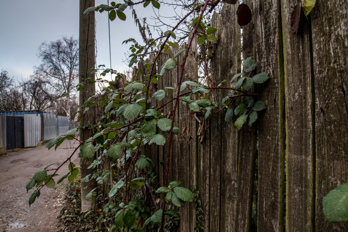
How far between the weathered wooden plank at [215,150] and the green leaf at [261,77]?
1.05ft

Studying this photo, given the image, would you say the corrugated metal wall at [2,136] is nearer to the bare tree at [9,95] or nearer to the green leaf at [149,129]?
the green leaf at [149,129]

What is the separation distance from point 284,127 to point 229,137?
322 millimetres

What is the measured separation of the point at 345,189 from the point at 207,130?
31.2 inches

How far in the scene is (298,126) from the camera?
0.70m

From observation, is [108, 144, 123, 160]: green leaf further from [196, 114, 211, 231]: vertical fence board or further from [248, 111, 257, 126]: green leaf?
[248, 111, 257, 126]: green leaf

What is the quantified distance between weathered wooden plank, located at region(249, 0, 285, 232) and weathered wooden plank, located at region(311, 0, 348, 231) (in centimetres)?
14

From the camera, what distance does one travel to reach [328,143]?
61cm

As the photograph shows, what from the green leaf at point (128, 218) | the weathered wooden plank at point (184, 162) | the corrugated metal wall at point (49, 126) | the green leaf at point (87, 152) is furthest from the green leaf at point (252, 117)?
the corrugated metal wall at point (49, 126)

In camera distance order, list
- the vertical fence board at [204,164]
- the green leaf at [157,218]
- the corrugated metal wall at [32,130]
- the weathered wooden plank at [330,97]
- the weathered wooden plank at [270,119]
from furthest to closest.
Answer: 1. the corrugated metal wall at [32,130]
2. the vertical fence board at [204,164]
3. the green leaf at [157,218]
4. the weathered wooden plank at [270,119]
5. the weathered wooden plank at [330,97]

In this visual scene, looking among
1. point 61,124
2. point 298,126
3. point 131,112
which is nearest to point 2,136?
point 61,124

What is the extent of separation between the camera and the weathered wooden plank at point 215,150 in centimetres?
113

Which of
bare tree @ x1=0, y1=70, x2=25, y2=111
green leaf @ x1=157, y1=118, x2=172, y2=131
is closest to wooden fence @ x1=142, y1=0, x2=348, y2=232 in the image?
green leaf @ x1=157, y1=118, x2=172, y2=131

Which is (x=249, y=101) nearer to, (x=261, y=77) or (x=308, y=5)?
(x=261, y=77)

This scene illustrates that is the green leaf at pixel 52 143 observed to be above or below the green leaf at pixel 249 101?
below
